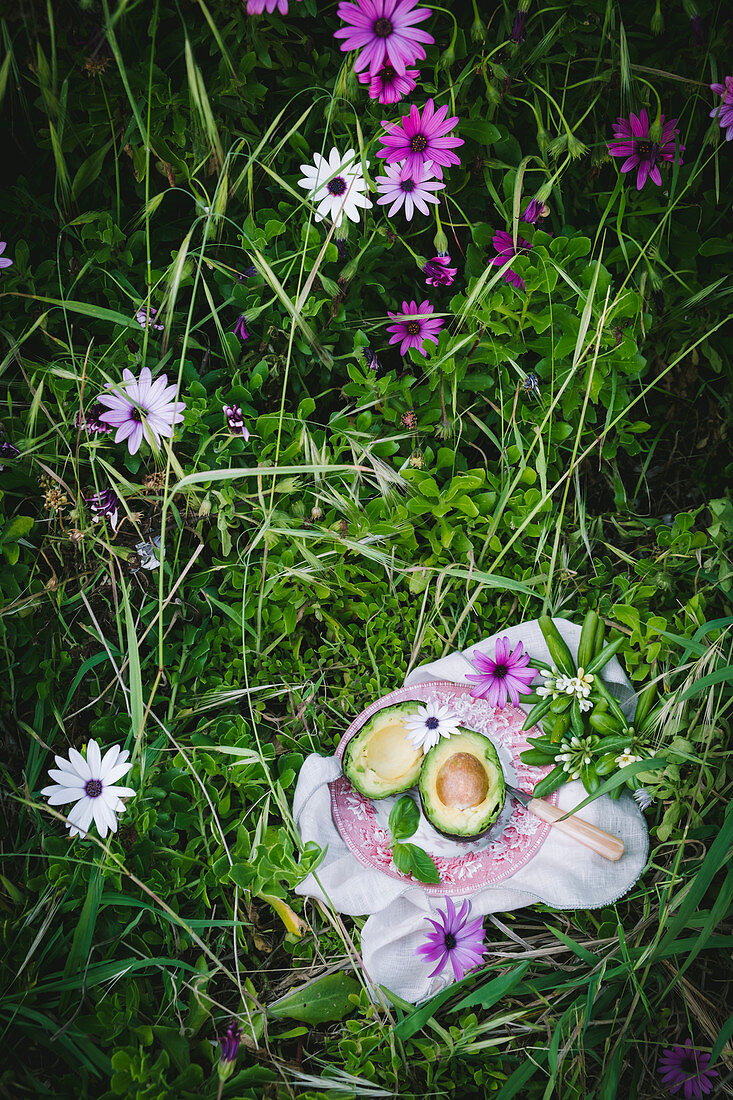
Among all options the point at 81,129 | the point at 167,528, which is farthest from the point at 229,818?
the point at 81,129

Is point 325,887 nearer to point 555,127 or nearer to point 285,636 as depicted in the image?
point 285,636

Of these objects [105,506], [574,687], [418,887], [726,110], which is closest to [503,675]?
[574,687]

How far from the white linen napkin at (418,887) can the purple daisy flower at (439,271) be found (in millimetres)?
689

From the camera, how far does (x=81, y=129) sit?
105 centimetres

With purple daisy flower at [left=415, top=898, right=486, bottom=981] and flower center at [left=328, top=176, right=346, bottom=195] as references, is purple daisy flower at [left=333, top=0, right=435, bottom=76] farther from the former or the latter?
purple daisy flower at [left=415, top=898, right=486, bottom=981]

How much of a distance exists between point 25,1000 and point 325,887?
452mm

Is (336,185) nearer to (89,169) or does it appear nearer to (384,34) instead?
(384,34)

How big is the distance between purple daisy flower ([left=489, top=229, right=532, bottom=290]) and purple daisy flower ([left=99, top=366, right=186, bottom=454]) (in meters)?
0.55

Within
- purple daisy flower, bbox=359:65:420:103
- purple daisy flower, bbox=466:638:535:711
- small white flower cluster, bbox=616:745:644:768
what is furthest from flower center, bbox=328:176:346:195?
small white flower cluster, bbox=616:745:644:768

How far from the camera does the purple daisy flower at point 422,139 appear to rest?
3.29 feet

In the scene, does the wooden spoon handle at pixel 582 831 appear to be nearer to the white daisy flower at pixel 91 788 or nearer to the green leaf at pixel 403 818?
the green leaf at pixel 403 818

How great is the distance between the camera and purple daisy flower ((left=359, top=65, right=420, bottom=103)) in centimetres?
96

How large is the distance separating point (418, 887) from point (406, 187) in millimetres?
1094

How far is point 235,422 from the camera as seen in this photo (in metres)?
1.08
